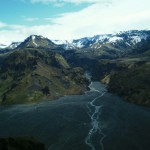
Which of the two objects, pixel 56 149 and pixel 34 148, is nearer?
pixel 34 148

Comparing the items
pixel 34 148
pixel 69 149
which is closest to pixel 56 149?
pixel 69 149

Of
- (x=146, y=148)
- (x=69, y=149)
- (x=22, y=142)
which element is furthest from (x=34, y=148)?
(x=146, y=148)

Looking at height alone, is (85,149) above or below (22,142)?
below

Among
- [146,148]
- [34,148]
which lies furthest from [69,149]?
[34,148]

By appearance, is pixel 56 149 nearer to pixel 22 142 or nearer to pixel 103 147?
pixel 103 147

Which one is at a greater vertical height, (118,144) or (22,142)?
(22,142)

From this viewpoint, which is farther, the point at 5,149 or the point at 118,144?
the point at 118,144

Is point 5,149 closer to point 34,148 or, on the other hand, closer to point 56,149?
point 34,148
